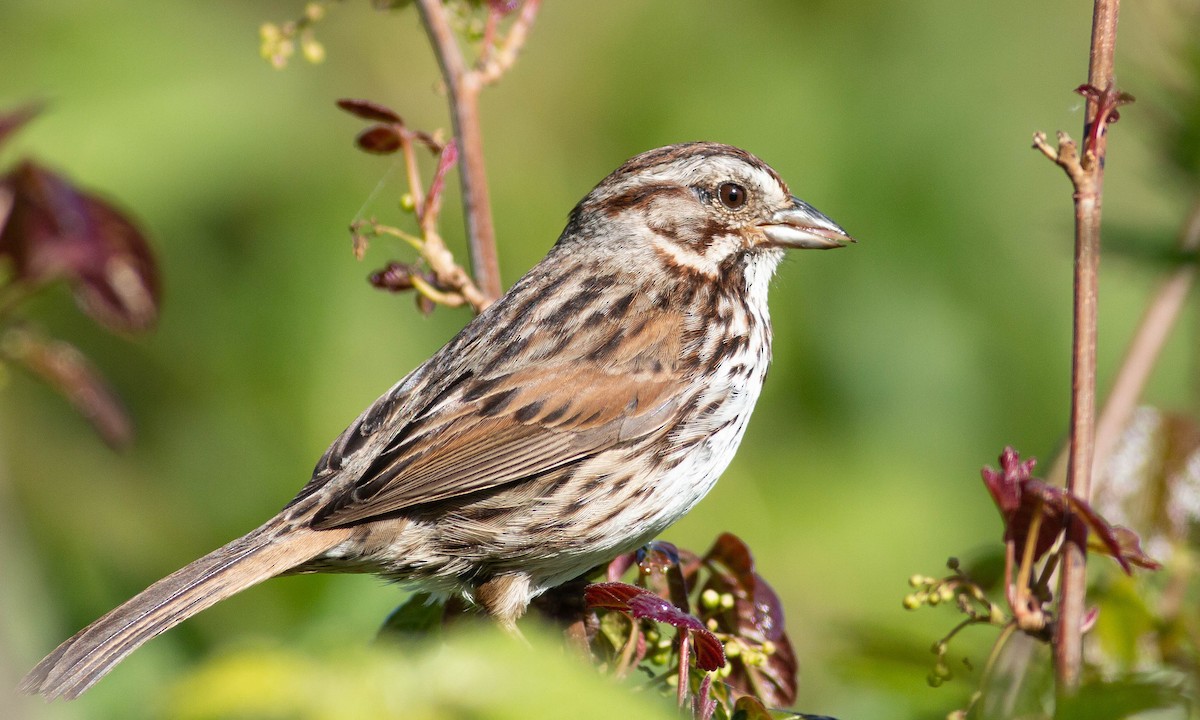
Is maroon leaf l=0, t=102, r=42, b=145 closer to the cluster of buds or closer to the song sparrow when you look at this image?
the cluster of buds

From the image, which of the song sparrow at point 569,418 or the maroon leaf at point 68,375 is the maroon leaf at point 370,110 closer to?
the song sparrow at point 569,418

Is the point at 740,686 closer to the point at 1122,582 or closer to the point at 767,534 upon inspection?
the point at 1122,582

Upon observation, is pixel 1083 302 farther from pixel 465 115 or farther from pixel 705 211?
pixel 705 211

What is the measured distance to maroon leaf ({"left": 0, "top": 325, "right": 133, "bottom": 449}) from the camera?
108 inches

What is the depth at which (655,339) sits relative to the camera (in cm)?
317

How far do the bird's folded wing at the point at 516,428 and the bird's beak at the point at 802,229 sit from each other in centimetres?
44

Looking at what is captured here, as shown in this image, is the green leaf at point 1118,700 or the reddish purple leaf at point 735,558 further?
the reddish purple leaf at point 735,558

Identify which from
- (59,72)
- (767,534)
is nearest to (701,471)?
(767,534)

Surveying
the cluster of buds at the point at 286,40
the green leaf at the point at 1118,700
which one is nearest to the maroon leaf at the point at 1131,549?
the green leaf at the point at 1118,700

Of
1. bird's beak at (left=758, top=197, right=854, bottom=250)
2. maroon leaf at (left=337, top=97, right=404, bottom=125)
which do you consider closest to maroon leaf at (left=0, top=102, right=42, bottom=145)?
maroon leaf at (left=337, top=97, right=404, bottom=125)

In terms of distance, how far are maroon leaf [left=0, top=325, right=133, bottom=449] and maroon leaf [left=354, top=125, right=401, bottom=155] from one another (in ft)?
2.41

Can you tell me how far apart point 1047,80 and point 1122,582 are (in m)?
4.12

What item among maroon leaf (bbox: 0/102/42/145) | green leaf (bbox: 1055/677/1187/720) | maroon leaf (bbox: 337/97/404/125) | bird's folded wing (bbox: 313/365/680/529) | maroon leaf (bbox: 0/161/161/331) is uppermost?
maroon leaf (bbox: 0/102/42/145)

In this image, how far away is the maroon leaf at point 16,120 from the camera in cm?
258
